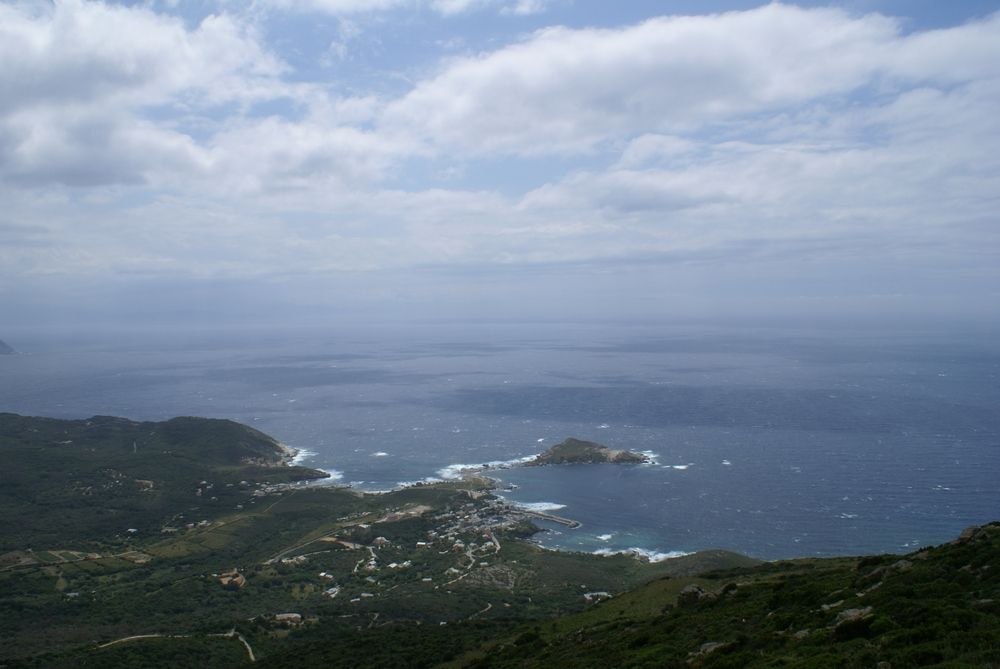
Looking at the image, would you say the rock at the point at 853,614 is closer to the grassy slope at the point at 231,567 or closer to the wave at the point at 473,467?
the grassy slope at the point at 231,567

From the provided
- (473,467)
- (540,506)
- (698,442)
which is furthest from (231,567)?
(698,442)

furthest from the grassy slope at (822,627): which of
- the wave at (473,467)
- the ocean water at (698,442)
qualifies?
the wave at (473,467)

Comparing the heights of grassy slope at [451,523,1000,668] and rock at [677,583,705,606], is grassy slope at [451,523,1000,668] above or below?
above

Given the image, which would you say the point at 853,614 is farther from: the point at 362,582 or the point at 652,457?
the point at 652,457

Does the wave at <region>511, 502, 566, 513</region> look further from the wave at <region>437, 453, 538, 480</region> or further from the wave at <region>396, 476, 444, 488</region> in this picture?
the wave at <region>437, 453, 538, 480</region>

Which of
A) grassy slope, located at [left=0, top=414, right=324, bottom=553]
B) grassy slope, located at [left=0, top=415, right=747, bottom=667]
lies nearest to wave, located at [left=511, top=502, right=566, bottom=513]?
grassy slope, located at [left=0, top=415, right=747, bottom=667]

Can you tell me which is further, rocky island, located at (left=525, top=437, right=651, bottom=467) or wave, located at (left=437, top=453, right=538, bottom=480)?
rocky island, located at (left=525, top=437, right=651, bottom=467)
